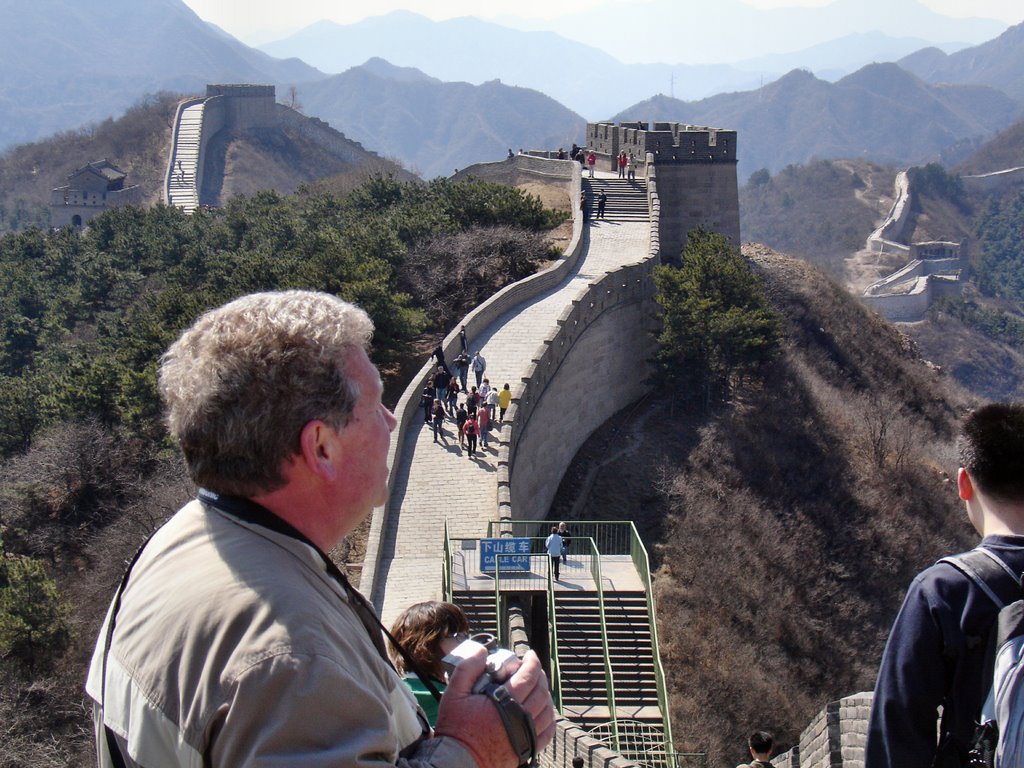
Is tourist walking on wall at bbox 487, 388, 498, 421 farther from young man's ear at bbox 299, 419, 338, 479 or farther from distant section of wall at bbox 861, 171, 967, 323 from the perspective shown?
distant section of wall at bbox 861, 171, 967, 323

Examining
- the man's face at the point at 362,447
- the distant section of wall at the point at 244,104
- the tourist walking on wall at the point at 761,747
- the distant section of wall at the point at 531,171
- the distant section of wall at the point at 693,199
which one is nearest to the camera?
the man's face at the point at 362,447

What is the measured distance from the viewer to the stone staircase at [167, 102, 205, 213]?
189 ft

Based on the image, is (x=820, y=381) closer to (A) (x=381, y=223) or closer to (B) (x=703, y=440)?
(B) (x=703, y=440)

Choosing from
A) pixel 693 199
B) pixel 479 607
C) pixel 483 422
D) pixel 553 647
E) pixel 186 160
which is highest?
pixel 186 160

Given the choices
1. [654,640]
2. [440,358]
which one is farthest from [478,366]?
[654,640]

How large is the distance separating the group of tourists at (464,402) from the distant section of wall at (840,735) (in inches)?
367

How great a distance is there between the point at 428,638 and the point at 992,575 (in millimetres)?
1734

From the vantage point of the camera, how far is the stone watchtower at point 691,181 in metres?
29.5

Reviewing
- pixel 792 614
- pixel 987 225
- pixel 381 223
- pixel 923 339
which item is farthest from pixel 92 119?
pixel 792 614

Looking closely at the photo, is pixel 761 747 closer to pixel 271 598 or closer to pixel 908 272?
pixel 271 598

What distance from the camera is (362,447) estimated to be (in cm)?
227

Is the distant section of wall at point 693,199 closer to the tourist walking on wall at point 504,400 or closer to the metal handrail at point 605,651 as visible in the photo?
the tourist walking on wall at point 504,400

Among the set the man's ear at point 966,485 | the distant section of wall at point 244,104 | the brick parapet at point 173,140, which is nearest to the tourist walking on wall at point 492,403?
the man's ear at point 966,485

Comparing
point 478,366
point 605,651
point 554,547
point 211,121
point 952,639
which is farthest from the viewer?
point 211,121
